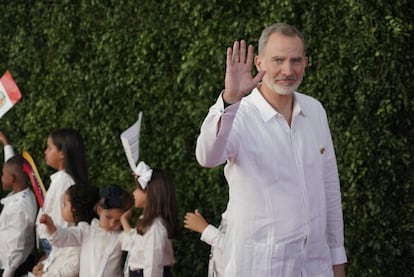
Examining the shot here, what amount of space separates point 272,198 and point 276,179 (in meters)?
0.08

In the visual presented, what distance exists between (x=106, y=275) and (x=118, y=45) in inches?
81.3

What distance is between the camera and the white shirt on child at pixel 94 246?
621cm

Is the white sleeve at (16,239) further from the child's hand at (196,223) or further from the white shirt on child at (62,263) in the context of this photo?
the child's hand at (196,223)

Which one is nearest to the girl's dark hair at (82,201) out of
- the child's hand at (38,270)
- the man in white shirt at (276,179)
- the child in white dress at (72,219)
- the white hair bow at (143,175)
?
the child in white dress at (72,219)

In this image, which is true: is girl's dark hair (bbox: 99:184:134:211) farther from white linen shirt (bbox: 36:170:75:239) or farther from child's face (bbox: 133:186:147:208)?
white linen shirt (bbox: 36:170:75:239)

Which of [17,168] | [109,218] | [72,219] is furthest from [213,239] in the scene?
[17,168]

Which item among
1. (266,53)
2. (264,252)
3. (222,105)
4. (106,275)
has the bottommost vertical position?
(106,275)

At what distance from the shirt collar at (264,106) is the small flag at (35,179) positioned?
130 inches

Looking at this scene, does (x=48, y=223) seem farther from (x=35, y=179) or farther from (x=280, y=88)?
(x=280, y=88)

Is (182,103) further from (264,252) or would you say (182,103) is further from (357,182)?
(264,252)

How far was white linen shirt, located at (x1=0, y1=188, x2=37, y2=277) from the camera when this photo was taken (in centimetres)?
709

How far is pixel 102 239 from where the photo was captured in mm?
6273

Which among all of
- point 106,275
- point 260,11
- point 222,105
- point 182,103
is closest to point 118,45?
point 182,103

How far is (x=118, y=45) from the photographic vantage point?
7402 mm
